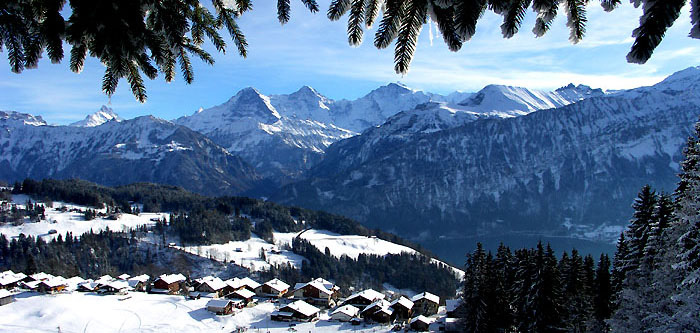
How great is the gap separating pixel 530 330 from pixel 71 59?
42.2m

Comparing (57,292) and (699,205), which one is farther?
(57,292)

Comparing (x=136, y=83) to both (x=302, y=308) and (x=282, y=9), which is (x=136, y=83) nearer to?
(x=282, y=9)

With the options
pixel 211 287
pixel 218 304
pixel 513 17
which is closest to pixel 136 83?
pixel 513 17

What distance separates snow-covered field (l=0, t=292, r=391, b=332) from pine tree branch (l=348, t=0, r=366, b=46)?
6077cm

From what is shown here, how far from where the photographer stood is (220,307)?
6769 cm

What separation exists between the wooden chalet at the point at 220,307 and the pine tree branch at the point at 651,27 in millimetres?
71816

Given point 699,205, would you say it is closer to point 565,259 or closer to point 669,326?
point 669,326

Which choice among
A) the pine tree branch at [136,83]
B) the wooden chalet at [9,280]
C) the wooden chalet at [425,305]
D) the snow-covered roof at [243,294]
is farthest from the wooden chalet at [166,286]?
the pine tree branch at [136,83]

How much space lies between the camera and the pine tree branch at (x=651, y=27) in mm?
3100

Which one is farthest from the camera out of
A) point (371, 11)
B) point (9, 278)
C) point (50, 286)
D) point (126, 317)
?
point (9, 278)

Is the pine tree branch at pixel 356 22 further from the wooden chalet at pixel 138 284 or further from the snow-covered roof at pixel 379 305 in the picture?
the wooden chalet at pixel 138 284

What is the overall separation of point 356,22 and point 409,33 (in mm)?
734

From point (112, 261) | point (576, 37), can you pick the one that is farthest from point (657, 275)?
point (112, 261)

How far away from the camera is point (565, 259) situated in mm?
48281
